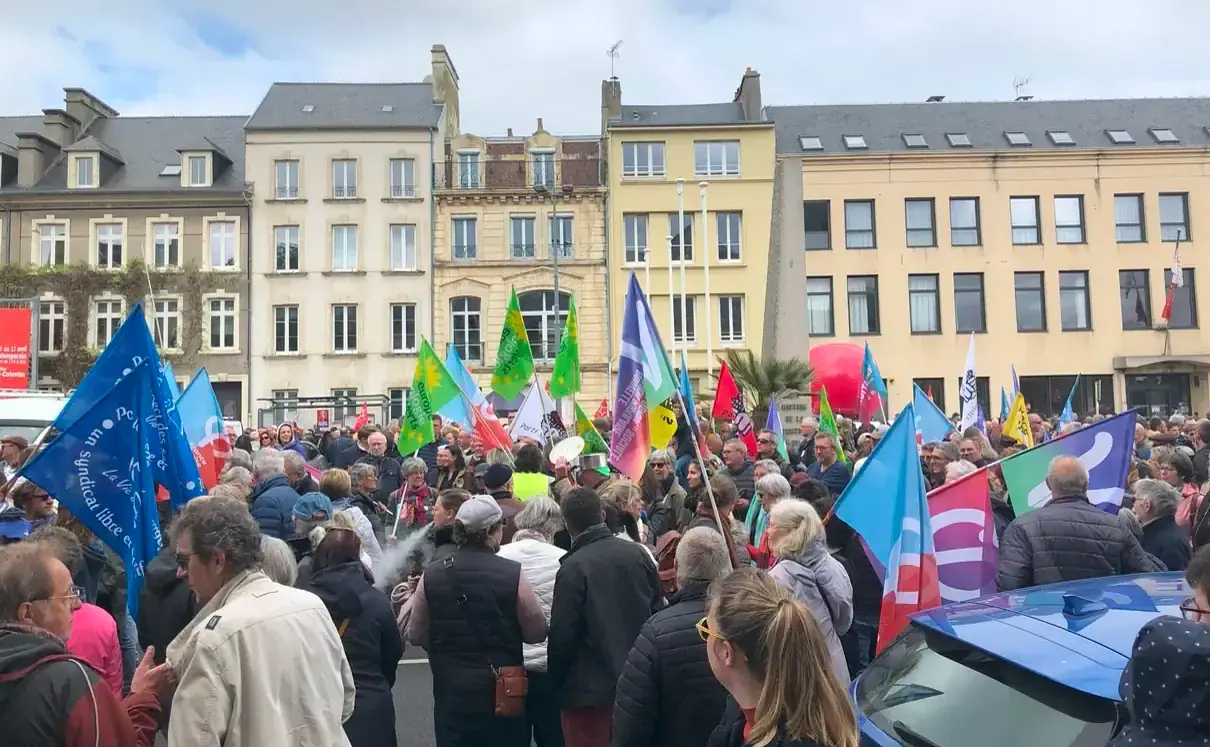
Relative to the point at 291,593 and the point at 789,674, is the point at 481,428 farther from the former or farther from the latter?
the point at 789,674

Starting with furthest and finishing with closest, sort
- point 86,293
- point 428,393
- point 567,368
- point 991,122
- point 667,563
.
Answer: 1. point 991,122
2. point 86,293
3. point 567,368
4. point 428,393
5. point 667,563

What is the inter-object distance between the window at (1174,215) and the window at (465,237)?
25588 mm

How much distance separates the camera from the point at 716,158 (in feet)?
121

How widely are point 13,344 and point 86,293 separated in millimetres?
10751

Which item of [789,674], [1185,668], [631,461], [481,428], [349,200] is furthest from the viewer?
[349,200]

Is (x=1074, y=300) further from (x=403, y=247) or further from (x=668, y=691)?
(x=668, y=691)

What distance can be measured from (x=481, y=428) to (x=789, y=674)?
890 cm

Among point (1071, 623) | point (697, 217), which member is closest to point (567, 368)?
point (1071, 623)

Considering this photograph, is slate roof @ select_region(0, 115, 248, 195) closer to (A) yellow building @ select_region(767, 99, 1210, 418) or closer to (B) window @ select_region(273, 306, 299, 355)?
(B) window @ select_region(273, 306, 299, 355)

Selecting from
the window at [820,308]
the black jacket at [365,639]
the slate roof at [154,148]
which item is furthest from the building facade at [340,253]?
the black jacket at [365,639]

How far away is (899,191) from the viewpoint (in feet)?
121

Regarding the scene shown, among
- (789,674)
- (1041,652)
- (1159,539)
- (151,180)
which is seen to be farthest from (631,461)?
(151,180)

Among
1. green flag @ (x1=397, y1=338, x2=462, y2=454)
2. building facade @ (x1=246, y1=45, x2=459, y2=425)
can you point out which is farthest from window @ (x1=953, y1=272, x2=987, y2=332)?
green flag @ (x1=397, y1=338, x2=462, y2=454)

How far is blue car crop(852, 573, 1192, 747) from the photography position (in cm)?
289
